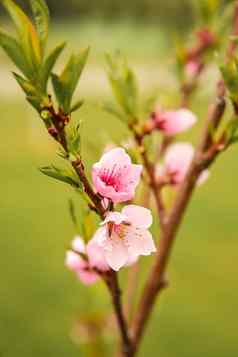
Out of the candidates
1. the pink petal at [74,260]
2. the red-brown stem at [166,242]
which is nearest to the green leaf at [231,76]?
the red-brown stem at [166,242]

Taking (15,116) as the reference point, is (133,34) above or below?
below

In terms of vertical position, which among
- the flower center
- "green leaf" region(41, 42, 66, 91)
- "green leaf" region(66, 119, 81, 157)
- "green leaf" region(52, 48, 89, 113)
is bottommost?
the flower center

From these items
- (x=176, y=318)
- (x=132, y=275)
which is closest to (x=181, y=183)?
(x=132, y=275)

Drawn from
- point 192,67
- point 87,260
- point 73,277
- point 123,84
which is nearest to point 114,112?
point 123,84

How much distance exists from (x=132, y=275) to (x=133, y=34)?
7.53 metres

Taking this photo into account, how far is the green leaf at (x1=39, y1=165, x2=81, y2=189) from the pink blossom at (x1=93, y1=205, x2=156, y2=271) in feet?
0.08

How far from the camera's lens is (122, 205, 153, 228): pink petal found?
0.38 meters

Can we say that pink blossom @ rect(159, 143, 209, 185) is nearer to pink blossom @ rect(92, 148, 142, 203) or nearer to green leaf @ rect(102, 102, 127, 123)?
green leaf @ rect(102, 102, 127, 123)

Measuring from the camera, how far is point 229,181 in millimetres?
3824

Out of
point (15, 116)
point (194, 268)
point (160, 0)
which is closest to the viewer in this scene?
point (194, 268)

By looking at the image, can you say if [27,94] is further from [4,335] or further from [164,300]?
[164,300]

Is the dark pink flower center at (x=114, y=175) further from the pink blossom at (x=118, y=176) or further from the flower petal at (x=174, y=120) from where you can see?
the flower petal at (x=174, y=120)

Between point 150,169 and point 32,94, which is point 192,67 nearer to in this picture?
point 150,169

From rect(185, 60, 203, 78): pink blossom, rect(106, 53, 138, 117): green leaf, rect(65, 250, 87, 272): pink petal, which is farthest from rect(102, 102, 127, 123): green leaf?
rect(185, 60, 203, 78): pink blossom
